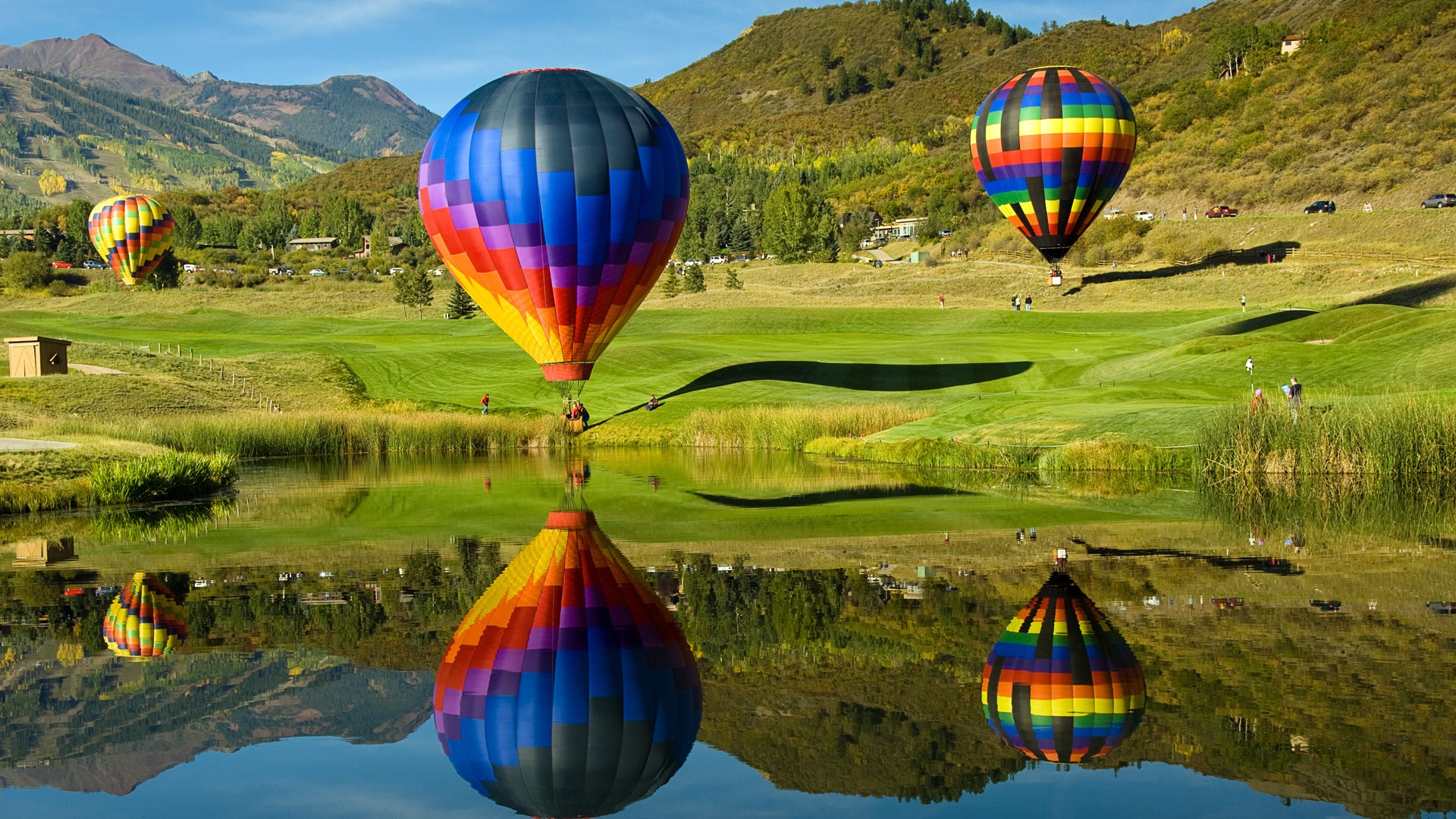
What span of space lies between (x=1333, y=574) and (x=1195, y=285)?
6826 centimetres

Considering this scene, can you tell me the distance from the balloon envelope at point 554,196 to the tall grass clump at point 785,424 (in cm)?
751

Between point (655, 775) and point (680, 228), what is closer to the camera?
point (655, 775)

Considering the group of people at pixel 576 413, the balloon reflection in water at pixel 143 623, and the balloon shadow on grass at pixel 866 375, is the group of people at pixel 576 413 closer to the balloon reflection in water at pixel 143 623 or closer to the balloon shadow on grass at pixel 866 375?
the balloon shadow on grass at pixel 866 375

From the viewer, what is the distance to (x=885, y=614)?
56.1 feet

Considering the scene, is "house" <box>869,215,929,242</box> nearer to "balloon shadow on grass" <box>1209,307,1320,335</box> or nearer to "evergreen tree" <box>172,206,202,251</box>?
"evergreen tree" <box>172,206,202,251</box>

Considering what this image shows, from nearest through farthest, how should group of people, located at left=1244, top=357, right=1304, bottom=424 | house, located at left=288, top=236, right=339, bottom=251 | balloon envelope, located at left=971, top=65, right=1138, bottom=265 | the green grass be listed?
group of people, located at left=1244, top=357, right=1304, bottom=424 → the green grass → balloon envelope, located at left=971, top=65, right=1138, bottom=265 → house, located at left=288, top=236, right=339, bottom=251

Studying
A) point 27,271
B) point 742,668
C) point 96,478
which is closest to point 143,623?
point 742,668

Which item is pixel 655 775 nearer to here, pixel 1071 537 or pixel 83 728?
pixel 83 728

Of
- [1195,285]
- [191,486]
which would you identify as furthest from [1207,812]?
[1195,285]

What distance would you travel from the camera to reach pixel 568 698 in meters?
13.1

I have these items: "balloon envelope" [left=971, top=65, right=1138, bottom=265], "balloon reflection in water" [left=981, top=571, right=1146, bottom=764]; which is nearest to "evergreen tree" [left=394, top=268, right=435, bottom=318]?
"balloon envelope" [left=971, top=65, right=1138, bottom=265]

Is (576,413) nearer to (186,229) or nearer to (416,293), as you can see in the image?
(416,293)

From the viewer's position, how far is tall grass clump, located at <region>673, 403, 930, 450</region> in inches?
1706

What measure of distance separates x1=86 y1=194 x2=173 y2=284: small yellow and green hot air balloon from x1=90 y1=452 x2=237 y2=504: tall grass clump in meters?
82.4
